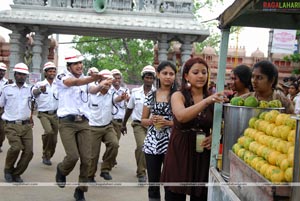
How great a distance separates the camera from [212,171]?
3.40 metres

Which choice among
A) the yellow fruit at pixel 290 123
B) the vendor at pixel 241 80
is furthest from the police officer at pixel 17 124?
the yellow fruit at pixel 290 123

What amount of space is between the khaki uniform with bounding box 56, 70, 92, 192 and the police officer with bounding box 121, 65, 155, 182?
1.15m

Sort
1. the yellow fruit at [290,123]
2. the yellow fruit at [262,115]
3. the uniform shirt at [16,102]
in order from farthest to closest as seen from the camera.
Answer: the uniform shirt at [16,102] < the yellow fruit at [262,115] < the yellow fruit at [290,123]

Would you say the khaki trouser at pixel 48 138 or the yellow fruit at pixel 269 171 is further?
the khaki trouser at pixel 48 138

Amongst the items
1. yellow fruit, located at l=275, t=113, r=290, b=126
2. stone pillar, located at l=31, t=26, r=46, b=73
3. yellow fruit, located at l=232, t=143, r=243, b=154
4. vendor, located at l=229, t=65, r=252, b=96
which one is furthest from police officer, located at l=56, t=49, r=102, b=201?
stone pillar, located at l=31, t=26, r=46, b=73

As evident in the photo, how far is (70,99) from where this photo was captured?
18.7 feet

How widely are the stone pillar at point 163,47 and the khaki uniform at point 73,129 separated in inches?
425

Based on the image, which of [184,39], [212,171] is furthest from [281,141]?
[184,39]

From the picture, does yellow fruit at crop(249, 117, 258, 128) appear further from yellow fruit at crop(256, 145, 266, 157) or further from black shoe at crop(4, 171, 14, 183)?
black shoe at crop(4, 171, 14, 183)

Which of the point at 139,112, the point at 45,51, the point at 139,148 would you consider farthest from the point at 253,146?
the point at 45,51

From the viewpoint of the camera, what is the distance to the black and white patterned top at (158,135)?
4383 mm

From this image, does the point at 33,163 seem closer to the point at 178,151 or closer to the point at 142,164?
the point at 142,164

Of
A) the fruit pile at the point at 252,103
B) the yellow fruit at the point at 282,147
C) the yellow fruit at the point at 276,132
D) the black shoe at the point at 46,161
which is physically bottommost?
the black shoe at the point at 46,161

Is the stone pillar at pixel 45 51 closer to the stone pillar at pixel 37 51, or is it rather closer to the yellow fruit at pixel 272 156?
the stone pillar at pixel 37 51
